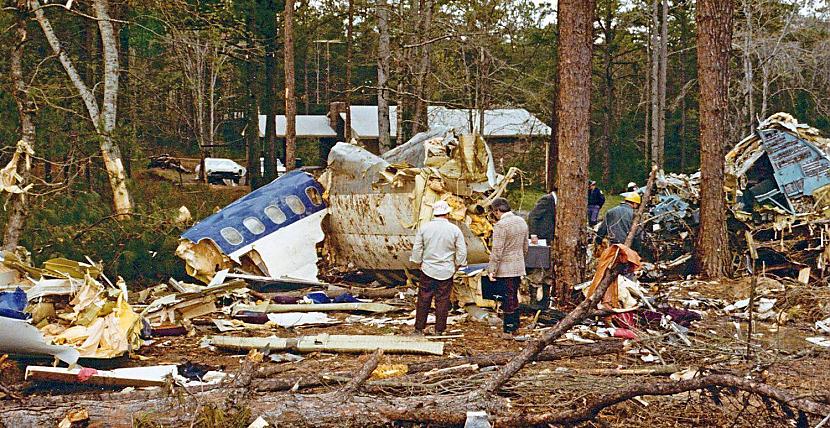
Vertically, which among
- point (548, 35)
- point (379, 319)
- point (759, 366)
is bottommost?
point (379, 319)

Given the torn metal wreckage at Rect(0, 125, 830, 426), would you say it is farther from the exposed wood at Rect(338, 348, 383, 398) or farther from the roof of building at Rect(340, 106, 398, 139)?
the roof of building at Rect(340, 106, 398, 139)

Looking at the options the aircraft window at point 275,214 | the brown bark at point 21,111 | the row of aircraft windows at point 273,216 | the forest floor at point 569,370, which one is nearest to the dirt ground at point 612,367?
the forest floor at point 569,370

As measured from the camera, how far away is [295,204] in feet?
51.2

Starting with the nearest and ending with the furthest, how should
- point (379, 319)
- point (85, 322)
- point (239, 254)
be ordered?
point (85, 322), point (379, 319), point (239, 254)

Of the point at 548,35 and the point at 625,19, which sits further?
the point at 625,19

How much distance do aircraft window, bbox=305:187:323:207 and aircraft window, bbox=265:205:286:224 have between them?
2.25ft

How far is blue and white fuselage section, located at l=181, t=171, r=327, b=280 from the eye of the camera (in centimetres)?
1476

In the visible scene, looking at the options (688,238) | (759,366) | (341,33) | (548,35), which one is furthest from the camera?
(341,33)

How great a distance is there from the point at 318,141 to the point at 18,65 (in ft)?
102

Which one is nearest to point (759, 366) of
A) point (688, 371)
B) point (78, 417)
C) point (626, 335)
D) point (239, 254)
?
point (688, 371)

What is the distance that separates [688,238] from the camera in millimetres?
17219

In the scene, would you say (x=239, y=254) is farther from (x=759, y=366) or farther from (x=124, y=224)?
(x=759, y=366)

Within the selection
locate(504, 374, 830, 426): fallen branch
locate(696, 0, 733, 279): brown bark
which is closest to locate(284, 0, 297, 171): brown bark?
locate(696, 0, 733, 279): brown bark

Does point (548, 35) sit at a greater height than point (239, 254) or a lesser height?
greater
